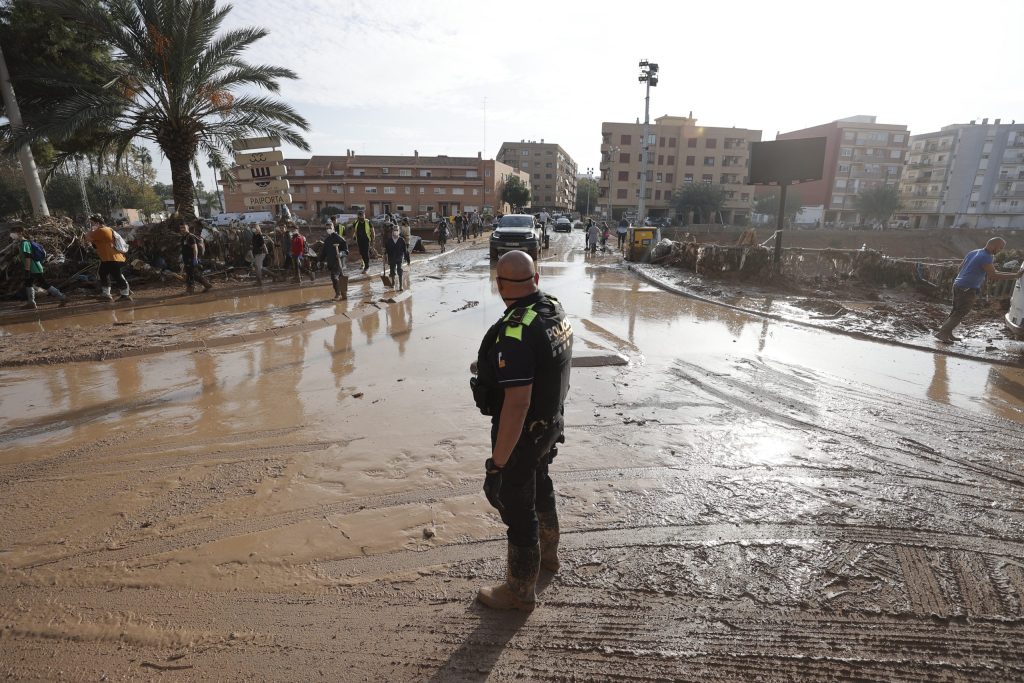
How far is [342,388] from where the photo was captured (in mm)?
5918

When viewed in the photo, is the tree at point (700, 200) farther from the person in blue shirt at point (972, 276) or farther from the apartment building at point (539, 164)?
the person in blue shirt at point (972, 276)

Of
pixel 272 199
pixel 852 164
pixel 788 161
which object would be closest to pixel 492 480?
pixel 272 199

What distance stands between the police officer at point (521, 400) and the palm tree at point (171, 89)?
566 inches

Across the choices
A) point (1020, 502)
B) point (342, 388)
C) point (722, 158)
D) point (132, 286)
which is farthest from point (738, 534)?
point (722, 158)

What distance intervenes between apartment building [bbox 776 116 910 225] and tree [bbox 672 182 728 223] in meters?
20.1

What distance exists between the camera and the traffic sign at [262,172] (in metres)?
14.2

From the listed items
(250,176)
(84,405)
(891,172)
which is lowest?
(84,405)

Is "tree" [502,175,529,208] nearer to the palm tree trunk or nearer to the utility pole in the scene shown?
the palm tree trunk

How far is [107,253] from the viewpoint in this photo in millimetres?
10359

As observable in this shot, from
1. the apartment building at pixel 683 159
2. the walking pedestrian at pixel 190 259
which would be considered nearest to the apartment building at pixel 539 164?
the apartment building at pixel 683 159

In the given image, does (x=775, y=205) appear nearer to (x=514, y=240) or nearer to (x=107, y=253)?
(x=514, y=240)

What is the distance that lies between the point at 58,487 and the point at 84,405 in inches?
81.5

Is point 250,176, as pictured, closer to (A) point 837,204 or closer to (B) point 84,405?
(B) point 84,405

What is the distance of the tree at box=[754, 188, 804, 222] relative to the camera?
64.2 metres
